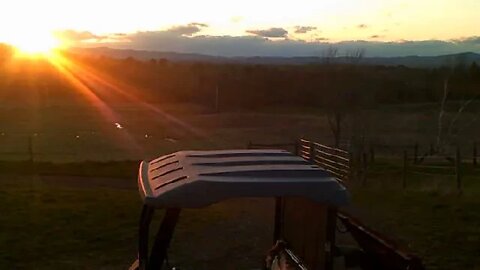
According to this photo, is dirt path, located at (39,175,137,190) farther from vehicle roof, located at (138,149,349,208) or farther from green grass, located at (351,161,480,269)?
vehicle roof, located at (138,149,349,208)

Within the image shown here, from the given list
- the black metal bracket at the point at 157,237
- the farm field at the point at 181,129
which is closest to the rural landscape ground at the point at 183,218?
the farm field at the point at 181,129

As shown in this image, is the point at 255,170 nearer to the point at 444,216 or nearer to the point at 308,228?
the point at 308,228

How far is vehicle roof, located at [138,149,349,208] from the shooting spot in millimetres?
4406

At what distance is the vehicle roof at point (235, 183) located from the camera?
14.5ft

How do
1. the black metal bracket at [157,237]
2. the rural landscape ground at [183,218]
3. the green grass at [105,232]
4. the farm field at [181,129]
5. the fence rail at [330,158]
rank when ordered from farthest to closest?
the farm field at [181,129]
the fence rail at [330,158]
the rural landscape ground at [183,218]
the green grass at [105,232]
the black metal bracket at [157,237]

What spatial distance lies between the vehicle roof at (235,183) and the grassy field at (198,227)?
6.39 meters

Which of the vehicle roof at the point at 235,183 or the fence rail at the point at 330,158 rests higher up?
the vehicle roof at the point at 235,183

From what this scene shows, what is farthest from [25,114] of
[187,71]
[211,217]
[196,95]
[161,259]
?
[161,259]

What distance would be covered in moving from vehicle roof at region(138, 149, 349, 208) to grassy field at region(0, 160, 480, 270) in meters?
6.39

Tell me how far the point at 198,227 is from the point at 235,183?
10.3 meters

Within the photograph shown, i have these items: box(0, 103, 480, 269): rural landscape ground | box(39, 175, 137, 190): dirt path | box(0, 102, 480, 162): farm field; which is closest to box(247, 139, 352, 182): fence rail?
box(0, 103, 480, 269): rural landscape ground

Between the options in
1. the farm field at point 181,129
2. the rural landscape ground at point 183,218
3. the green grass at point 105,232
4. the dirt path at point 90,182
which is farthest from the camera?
the farm field at point 181,129

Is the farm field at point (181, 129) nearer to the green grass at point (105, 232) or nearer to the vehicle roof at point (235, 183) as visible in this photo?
the green grass at point (105, 232)

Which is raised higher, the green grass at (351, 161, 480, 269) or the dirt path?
the green grass at (351, 161, 480, 269)
